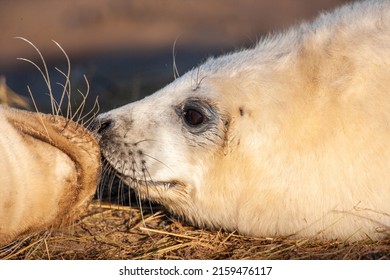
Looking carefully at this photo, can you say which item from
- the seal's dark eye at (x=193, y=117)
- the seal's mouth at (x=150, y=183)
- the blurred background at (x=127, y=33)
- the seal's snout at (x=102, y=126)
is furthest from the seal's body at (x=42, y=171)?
the blurred background at (x=127, y=33)

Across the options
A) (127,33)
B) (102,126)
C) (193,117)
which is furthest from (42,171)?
(127,33)

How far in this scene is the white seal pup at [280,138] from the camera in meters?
4.02

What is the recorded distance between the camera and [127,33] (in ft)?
30.5

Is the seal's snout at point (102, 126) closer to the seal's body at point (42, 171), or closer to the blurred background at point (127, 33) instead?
the seal's body at point (42, 171)

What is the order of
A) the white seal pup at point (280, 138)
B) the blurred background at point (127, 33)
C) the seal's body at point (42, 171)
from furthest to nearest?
the blurred background at point (127, 33) → the white seal pup at point (280, 138) → the seal's body at point (42, 171)

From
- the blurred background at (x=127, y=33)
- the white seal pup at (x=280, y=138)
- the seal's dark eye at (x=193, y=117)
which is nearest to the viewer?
the white seal pup at (x=280, y=138)

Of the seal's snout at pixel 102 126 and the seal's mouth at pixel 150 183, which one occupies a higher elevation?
the seal's snout at pixel 102 126

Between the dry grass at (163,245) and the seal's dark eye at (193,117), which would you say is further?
the seal's dark eye at (193,117)

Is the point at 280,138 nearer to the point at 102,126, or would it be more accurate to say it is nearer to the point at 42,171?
the point at 102,126

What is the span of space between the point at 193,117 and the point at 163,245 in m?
0.68

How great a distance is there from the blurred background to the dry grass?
3.90 m

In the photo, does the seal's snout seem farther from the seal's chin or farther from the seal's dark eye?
the seal's dark eye

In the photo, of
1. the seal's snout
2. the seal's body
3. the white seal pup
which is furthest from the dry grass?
the seal's snout

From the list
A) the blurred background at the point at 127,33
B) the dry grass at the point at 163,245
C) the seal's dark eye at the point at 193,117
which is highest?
the blurred background at the point at 127,33
